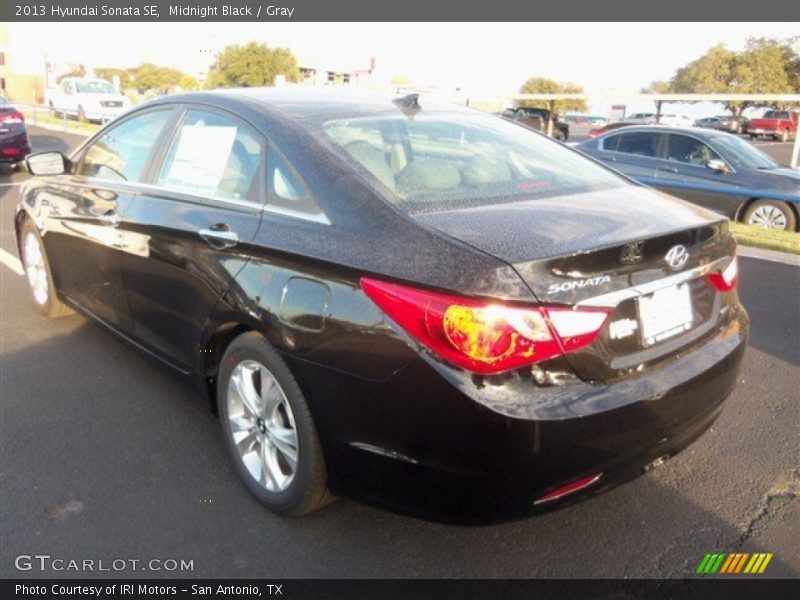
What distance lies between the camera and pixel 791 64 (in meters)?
14.0

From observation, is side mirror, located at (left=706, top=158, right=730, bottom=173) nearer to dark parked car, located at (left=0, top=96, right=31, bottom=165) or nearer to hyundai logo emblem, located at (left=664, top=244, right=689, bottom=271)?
hyundai logo emblem, located at (left=664, top=244, right=689, bottom=271)

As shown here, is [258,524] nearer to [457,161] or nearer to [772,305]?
[457,161]

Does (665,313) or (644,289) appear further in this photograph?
(665,313)

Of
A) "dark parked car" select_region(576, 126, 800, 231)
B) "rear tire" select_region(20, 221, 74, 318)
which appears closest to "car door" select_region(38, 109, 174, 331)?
"rear tire" select_region(20, 221, 74, 318)

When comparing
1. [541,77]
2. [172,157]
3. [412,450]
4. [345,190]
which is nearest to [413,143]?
[345,190]

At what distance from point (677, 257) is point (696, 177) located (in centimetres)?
779

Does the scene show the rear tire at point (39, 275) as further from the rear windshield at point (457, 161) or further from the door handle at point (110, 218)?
the rear windshield at point (457, 161)

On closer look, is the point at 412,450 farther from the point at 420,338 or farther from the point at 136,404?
the point at 136,404

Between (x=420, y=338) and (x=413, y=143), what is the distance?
1.31 meters

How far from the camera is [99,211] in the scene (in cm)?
391

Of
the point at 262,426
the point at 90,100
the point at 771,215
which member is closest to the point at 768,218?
the point at 771,215

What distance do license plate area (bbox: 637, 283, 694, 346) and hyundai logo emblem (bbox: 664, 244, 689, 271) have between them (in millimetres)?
73

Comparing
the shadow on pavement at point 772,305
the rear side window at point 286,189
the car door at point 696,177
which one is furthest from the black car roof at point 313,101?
the car door at point 696,177

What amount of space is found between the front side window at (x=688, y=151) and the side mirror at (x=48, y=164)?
8040 millimetres
